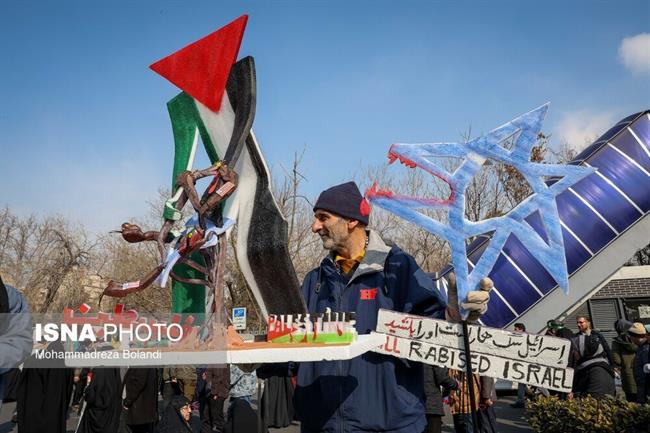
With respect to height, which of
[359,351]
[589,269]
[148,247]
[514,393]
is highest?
[148,247]

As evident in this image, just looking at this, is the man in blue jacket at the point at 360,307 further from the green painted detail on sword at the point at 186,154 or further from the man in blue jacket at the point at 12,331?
the green painted detail on sword at the point at 186,154

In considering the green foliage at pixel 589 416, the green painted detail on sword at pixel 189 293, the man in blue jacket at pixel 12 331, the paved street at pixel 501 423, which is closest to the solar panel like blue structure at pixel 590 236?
the paved street at pixel 501 423

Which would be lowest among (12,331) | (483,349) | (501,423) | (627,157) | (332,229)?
(501,423)

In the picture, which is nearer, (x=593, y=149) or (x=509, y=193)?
(x=593, y=149)

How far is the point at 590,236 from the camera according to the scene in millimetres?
10414

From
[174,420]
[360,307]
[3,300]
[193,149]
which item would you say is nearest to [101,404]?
[174,420]

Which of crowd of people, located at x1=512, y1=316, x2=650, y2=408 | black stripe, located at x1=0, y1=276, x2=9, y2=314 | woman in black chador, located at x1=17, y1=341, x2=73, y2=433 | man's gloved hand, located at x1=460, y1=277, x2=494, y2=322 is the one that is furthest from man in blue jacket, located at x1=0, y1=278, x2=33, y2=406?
crowd of people, located at x1=512, y1=316, x2=650, y2=408

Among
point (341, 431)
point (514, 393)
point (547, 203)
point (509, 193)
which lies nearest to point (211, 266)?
point (341, 431)

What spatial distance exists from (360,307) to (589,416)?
3887 millimetres

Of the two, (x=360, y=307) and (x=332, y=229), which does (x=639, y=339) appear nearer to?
(x=360, y=307)

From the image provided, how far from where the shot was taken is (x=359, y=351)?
2281 millimetres

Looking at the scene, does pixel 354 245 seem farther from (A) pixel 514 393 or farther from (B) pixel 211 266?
(A) pixel 514 393

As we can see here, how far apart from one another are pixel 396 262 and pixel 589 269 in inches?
382

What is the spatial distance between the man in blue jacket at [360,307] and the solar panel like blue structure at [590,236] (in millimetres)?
8501
